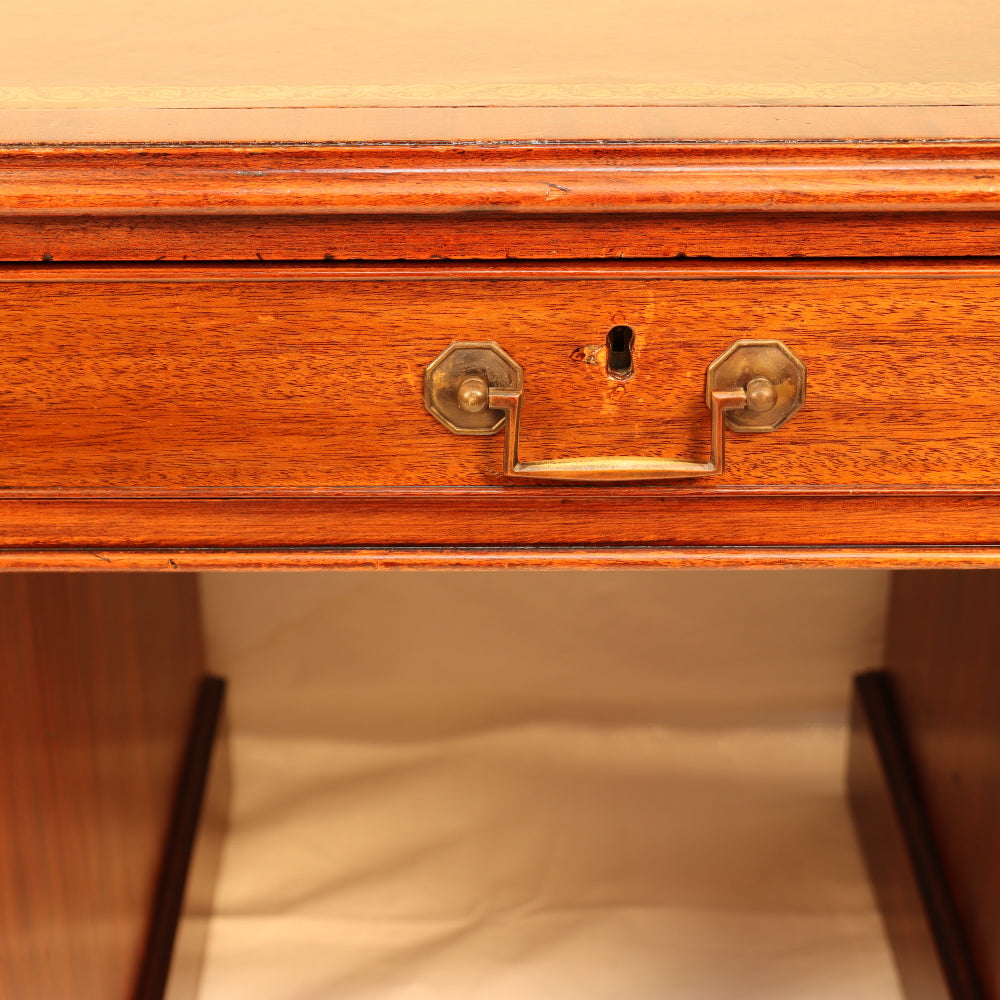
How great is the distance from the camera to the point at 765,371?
53 centimetres

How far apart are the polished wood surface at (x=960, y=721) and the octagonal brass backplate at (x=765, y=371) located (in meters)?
0.49

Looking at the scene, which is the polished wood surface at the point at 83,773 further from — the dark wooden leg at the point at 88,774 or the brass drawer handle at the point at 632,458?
the brass drawer handle at the point at 632,458

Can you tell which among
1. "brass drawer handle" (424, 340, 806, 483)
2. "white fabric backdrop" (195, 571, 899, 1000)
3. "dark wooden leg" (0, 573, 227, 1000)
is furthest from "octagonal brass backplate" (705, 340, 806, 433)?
"white fabric backdrop" (195, 571, 899, 1000)

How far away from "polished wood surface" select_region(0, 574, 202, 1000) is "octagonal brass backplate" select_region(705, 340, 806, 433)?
1.45 feet

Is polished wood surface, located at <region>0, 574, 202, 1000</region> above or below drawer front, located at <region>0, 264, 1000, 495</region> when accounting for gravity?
below

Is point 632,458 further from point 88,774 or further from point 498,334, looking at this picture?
point 88,774

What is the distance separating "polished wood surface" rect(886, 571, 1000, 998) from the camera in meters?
0.91

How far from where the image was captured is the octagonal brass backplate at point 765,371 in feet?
1.74

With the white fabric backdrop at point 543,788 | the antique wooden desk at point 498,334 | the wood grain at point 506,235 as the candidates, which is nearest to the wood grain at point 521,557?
the antique wooden desk at point 498,334

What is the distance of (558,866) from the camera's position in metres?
1.17

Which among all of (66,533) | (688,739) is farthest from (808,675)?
(66,533)

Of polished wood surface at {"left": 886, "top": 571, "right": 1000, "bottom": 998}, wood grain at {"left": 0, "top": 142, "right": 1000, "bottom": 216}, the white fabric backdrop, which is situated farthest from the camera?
the white fabric backdrop

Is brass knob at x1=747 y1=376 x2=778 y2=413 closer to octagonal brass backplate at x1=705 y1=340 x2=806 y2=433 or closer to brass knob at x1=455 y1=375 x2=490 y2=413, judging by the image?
octagonal brass backplate at x1=705 y1=340 x2=806 y2=433

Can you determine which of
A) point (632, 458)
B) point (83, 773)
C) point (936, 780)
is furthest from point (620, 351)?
point (936, 780)
